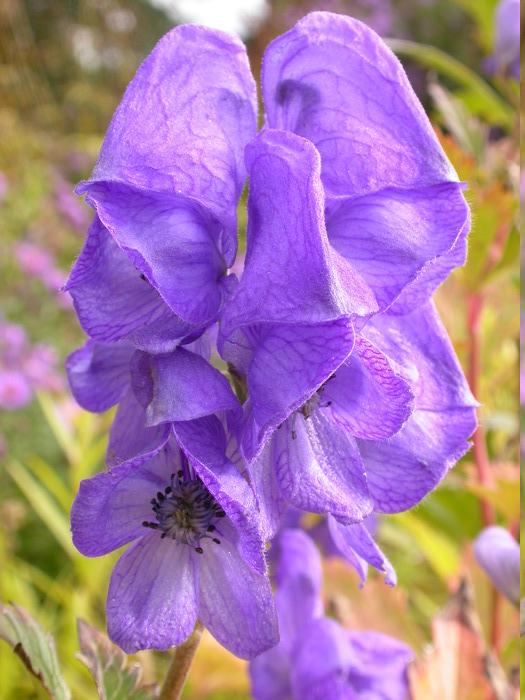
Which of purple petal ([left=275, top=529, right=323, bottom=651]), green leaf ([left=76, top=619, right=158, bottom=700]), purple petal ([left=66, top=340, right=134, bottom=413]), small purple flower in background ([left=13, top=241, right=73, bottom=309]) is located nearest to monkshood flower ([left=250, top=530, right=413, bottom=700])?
purple petal ([left=275, top=529, right=323, bottom=651])

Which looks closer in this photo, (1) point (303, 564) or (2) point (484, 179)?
(1) point (303, 564)

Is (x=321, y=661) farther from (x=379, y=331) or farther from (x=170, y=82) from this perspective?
(x=170, y=82)

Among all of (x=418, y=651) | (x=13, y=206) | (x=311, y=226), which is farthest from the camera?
(x=13, y=206)

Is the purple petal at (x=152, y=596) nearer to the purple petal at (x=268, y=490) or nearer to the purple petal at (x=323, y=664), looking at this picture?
the purple petal at (x=268, y=490)

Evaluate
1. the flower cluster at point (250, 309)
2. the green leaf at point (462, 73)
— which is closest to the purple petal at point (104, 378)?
the flower cluster at point (250, 309)

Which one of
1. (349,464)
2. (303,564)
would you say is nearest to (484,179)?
(303,564)

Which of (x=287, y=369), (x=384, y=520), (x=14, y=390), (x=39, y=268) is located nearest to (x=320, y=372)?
(x=287, y=369)

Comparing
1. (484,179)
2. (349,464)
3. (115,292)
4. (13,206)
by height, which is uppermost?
(115,292)
